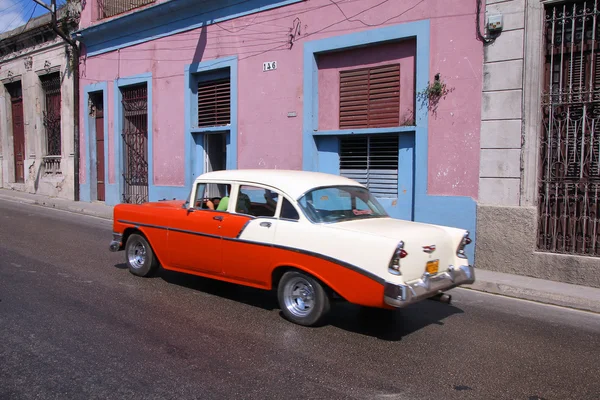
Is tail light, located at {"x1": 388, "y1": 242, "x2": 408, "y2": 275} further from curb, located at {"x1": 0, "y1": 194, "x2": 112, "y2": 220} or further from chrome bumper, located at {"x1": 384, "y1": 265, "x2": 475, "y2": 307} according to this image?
curb, located at {"x1": 0, "y1": 194, "x2": 112, "y2": 220}

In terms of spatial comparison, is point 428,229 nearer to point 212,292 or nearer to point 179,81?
point 212,292

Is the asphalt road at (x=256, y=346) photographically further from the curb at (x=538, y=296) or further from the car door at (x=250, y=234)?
the car door at (x=250, y=234)

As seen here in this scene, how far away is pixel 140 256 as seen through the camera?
7230mm

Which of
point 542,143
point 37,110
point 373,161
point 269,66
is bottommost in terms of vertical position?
point 373,161

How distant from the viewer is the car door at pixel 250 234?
18.4 feet

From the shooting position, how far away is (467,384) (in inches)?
159

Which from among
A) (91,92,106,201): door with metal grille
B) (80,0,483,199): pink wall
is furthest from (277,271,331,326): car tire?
(91,92,106,201): door with metal grille

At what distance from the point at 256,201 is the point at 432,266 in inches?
83.7

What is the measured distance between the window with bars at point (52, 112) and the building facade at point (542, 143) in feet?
52.6

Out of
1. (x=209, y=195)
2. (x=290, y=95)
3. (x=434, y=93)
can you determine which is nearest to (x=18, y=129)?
(x=290, y=95)

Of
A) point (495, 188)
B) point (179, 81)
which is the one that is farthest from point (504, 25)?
point (179, 81)

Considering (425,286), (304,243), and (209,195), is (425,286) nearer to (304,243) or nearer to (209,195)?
(304,243)

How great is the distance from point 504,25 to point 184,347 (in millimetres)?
7043

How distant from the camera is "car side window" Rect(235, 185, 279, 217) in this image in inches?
227
